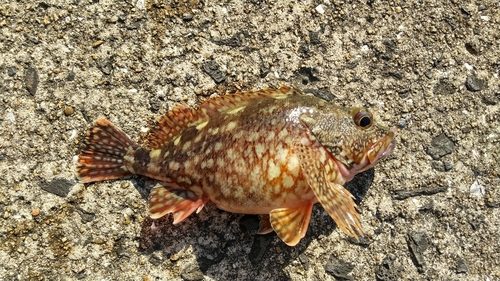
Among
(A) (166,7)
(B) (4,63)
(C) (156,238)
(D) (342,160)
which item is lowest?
(C) (156,238)

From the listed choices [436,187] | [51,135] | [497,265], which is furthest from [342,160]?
[51,135]

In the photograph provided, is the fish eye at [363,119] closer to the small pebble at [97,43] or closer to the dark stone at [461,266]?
the dark stone at [461,266]

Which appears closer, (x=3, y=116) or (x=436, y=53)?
(x=3, y=116)

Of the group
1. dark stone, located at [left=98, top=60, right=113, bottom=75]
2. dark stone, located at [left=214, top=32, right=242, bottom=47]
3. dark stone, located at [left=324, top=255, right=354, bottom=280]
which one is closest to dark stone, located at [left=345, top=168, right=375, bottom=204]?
dark stone, located at [left=324, top=255, right=354, bottom=280]

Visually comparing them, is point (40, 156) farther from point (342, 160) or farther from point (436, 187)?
point (436, 187)

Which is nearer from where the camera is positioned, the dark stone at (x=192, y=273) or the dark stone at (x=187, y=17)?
the dark stone at (x=192, y=273)

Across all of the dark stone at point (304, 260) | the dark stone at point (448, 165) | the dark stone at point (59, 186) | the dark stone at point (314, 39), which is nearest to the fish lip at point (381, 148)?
the dark stone at point (448, 165)

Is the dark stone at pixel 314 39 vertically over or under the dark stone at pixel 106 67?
over
